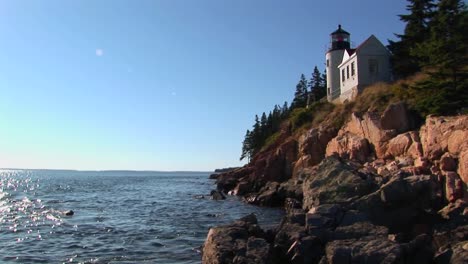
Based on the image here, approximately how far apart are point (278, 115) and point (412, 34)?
50908 mm

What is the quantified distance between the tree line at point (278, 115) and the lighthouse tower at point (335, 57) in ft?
50.7

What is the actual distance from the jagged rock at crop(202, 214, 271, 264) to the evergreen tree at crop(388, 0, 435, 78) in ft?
92.2

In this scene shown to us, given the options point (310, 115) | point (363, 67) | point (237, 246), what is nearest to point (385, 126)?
point (363, 67)

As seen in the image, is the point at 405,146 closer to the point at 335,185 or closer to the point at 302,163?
the point at 335,185

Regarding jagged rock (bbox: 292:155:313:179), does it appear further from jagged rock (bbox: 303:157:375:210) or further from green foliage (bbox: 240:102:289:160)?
green foliage (bbox: 240:102:289:160)

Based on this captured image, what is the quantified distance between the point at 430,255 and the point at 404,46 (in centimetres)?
3158

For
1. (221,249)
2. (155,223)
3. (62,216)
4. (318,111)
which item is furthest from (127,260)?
(318,111)

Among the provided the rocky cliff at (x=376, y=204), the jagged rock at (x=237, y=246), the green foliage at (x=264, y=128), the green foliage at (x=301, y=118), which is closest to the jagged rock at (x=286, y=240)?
the rocky cliff at (x=376, y=204)

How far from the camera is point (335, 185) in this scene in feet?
69.7

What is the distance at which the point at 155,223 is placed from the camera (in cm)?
2697

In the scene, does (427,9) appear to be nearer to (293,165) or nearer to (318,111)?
(318,111)

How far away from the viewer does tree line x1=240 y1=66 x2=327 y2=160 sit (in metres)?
73.8

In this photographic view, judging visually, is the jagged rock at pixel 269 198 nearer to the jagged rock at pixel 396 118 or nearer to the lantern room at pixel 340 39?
the jagged rock at pixel 396 118

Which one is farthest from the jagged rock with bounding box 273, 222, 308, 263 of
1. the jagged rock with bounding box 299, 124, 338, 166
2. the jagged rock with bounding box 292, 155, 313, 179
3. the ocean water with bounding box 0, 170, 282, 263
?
the jagged rock with bounding box 299, 124, 338, 166
